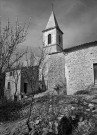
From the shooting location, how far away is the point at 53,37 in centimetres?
3109

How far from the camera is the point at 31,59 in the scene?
20.1 ft

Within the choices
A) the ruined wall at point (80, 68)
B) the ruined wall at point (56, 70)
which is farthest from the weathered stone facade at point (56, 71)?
the ruined wall at point (80, 68)

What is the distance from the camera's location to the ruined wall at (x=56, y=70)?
1786 centimetres

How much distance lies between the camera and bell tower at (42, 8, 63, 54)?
30.3m

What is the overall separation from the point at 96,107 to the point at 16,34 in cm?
442

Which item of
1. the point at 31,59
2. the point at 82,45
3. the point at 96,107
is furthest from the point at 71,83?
the point at 31,59

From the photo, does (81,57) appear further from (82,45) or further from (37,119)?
(37,119)

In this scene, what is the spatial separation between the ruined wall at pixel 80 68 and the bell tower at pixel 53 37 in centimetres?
1592

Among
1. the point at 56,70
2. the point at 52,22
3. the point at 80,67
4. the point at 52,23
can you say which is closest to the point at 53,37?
the point at 52,23

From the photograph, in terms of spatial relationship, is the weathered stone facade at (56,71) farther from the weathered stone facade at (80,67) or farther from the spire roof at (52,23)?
the spire roof at (52,23)

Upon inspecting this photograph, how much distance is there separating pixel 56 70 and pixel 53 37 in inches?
542

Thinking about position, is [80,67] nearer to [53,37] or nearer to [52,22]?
[53,37]

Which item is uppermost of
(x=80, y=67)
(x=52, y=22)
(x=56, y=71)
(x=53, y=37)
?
(x=52, y=22)

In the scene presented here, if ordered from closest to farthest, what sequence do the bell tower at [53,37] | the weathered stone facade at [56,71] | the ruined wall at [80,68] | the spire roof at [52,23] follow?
the ruined wall at [80,68], the weathered stone facade at [56,71], the bell tower at [53,37], the spire roof at [52,23]
